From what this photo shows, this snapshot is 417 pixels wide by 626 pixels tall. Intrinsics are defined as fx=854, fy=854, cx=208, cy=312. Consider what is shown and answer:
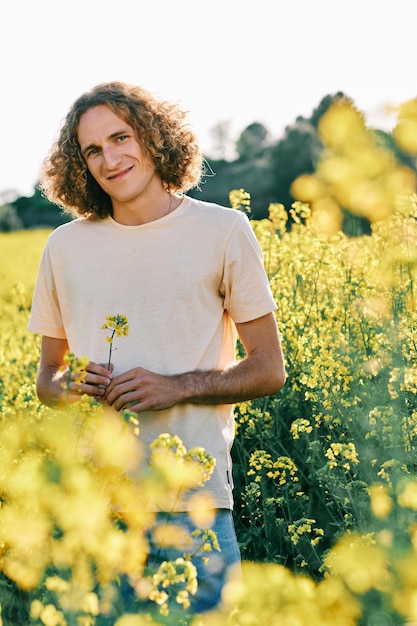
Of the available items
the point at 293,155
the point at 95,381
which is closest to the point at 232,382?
the point at 95,381

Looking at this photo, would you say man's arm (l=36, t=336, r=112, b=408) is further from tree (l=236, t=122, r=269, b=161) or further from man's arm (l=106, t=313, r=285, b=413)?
tree (l=236, t=122, r=269, b=161)

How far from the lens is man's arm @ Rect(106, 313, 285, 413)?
7.51 feet

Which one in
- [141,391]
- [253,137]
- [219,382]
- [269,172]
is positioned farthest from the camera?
[253,137]

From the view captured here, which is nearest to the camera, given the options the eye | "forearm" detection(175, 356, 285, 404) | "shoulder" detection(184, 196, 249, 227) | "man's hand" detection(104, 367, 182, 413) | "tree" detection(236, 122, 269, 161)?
"man's hand" detection(104, 367, 182, 413)

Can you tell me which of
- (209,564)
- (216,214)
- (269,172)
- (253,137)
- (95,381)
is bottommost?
(209,564)

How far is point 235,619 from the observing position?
1517 millimetres

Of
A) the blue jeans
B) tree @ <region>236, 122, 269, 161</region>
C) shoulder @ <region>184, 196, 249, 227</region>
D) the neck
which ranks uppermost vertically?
tree @ <region>236, 122, 269, 161</region>

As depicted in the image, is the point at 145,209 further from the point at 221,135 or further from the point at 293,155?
the point at 221,135

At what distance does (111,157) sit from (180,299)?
1.60 ft

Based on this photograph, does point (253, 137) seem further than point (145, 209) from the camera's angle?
Yes

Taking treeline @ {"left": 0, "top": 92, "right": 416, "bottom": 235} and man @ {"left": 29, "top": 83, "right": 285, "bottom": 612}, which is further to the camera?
treeline @ {"left": 0, "top": 92, "right": 416, "bottom": 235}

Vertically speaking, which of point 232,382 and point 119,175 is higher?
point 119,175

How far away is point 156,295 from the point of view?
2566 mm

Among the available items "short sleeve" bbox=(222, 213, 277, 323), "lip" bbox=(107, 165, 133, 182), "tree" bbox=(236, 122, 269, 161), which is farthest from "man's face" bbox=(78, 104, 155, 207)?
"tree" bbox=(236, 122, 269, 161)
